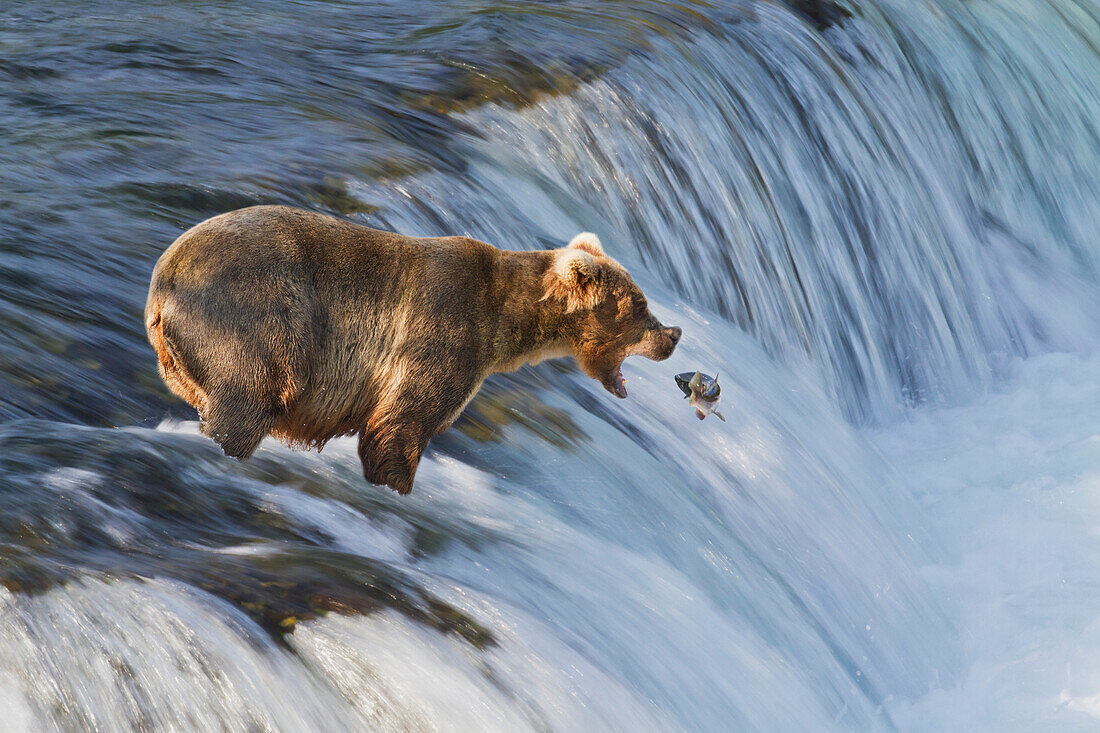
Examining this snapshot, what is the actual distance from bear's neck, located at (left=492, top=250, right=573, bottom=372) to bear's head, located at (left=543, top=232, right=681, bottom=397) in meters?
0.03

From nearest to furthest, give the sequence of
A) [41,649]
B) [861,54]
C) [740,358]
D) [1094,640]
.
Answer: [41,649] < [1094,640] < [740,358] < [861,54]

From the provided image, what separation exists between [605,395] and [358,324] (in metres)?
1.93

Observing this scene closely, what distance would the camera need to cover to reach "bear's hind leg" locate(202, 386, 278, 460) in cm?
364

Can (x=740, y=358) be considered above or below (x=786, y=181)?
below

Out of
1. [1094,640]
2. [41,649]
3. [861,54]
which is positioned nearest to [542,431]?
[41,649]

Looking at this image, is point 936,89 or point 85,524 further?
point 936,89

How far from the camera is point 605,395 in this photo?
18.3 ft

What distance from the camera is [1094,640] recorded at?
19.4 ft

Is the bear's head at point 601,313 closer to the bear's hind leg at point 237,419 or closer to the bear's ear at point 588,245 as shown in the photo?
the bear's ear at point 588,245

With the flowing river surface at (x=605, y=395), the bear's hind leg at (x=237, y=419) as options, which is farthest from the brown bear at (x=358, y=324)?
the flowing river surface at (x=605, y=395)

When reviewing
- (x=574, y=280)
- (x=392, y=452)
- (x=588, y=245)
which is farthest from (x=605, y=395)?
(x=392, y=452)

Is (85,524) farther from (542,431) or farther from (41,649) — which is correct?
(542,431)

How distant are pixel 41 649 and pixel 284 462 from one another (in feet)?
4.27

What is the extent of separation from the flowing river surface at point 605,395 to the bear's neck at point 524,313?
0.58m
